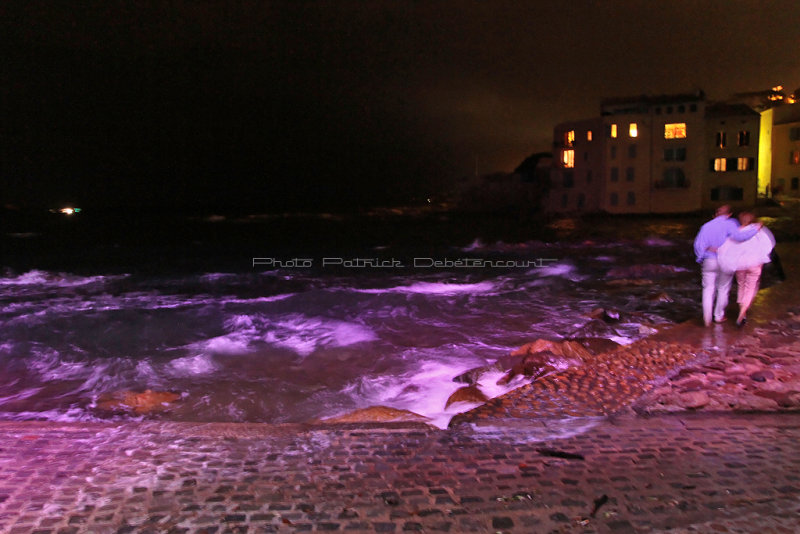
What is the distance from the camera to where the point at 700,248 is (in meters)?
8.88

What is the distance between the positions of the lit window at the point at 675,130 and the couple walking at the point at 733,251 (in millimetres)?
52820

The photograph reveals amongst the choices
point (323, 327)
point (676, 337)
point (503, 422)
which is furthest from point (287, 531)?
point (323, 327)

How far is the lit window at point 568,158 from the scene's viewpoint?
5988 centimetres

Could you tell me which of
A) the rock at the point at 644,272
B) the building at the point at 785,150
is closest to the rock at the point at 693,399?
the rock at the point at 644,272

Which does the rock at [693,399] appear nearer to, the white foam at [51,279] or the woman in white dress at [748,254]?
the woman in white dress at [748,254]

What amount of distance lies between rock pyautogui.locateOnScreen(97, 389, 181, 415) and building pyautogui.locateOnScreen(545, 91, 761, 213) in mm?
56238

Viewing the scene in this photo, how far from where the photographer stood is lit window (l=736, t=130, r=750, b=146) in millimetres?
52938

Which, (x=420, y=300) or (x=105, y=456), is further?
(x=420, y=300)

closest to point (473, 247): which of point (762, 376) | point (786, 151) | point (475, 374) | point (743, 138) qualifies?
point (743, 138)

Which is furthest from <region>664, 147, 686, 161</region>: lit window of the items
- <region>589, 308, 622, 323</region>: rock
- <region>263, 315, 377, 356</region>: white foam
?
<region>263, 315, 377, 356</region>: white foam

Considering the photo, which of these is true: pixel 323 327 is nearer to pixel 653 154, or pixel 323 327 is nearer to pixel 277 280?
pixel 277 280

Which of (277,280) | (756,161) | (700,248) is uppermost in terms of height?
(756,161)

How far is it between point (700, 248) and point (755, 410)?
4.02 m

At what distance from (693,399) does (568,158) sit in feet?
192
